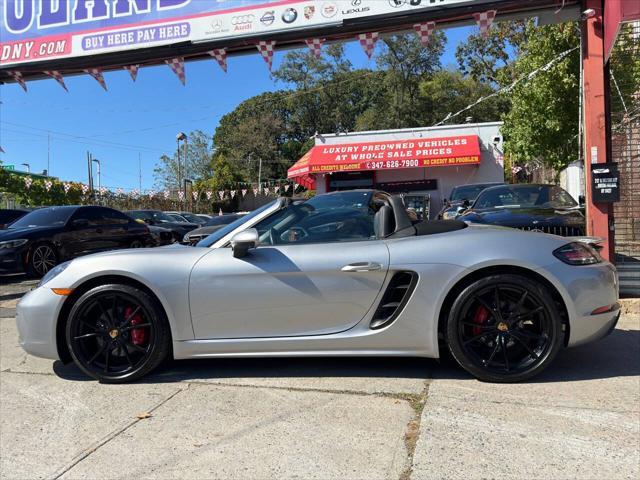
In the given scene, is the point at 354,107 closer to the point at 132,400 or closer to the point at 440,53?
the point at 440,53

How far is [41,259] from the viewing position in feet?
30.9

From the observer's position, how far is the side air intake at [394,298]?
346 centimetres

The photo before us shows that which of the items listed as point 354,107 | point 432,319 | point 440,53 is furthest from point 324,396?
point 354,107

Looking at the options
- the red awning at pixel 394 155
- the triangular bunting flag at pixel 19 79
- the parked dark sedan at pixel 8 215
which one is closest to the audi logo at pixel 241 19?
the triangular bunting flag at pixel 19 79

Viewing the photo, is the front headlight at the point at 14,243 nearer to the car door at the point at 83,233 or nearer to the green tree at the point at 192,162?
the car door at the point at 83,233

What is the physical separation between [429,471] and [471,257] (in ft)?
4.89

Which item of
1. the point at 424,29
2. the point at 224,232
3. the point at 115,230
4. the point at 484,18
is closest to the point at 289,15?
the point at 424,29

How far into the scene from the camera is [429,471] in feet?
8.02

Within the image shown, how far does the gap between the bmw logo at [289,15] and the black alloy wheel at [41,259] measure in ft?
19.8

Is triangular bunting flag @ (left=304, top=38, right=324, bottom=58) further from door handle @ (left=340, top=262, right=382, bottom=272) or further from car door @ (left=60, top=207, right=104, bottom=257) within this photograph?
car door @ (left=60, top=207, right=104, bottom=257)

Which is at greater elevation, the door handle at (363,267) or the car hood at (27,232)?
the car hood at (27,232)

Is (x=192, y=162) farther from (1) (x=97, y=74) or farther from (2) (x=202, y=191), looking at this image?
(1) (x=97, y=74)

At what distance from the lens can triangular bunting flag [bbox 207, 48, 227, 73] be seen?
26.2 feet

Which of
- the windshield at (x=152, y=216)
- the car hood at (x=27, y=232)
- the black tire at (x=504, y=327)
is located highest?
the windshield at (x=152, y=216)
